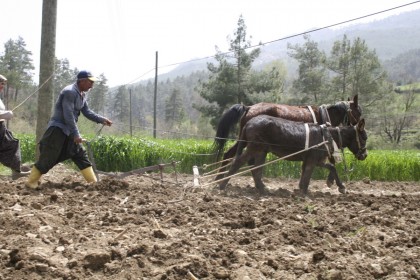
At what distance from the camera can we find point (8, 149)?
7441 mm

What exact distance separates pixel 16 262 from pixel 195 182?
4207 mm

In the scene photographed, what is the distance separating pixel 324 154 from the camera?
8.99m

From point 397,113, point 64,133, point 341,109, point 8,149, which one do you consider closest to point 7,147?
point 8,149

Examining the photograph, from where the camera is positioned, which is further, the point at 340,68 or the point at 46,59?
the point at 340,68

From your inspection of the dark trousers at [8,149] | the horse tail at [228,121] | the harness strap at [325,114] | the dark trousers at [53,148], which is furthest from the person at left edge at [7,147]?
the harness strap at [325,114]

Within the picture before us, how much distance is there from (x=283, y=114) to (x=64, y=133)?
457cm

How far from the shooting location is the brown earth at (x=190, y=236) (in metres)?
3.99

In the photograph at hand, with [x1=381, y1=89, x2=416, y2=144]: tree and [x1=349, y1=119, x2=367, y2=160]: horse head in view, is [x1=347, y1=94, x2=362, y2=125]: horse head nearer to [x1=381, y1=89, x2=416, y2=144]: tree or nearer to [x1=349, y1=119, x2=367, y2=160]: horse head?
[x1=349, y1=119, x2=367, y2=160]: horse head

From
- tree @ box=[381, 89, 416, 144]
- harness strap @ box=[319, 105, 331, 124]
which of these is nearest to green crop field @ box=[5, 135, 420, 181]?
harness strap @ box=[319, 105, 331, 124]

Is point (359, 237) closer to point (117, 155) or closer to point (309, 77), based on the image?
point (117, 155)

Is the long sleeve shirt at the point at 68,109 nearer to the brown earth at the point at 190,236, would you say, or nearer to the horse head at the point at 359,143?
the brown earth at the point at 190,236

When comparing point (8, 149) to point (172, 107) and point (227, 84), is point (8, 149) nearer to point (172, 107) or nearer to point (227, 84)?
point (227, 84)

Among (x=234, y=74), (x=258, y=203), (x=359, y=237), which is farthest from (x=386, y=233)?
(x=234, y=74)

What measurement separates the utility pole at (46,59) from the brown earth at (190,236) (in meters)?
2.45
